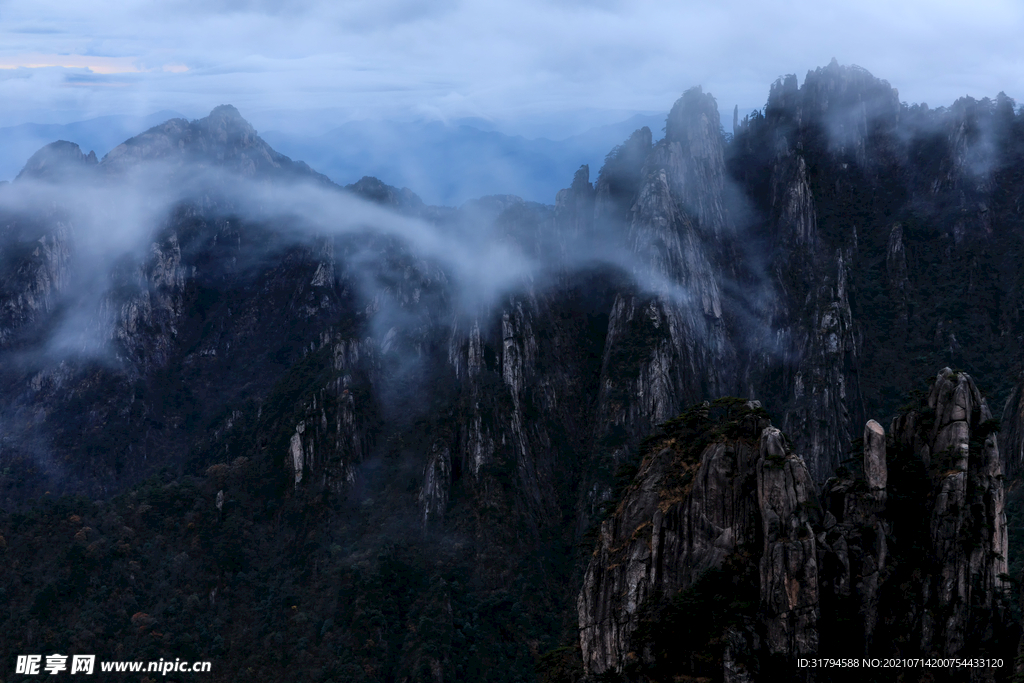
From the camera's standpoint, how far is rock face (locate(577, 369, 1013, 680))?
233 ft

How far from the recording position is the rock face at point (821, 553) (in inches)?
2795

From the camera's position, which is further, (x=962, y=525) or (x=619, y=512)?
(x=619, y=512)

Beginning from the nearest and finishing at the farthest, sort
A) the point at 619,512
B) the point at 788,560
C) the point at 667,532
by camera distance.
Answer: the point at 788,560 < the point at 667,532 < the point at 619,512

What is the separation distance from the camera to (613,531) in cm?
8350

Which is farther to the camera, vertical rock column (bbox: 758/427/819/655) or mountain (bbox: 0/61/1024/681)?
mountain (bbox: 0/61/1024/681)

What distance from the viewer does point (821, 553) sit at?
2847 inches
